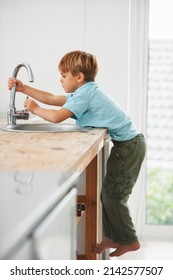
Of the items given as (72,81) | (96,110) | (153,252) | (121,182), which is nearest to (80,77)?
(72,81)

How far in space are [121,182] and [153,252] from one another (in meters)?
1.09

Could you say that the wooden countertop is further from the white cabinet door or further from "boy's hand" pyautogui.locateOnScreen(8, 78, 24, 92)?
"boy's hand" pyautogui.locateOnScreen(8, 78, 24, 92)

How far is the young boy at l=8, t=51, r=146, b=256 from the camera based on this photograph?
2.24 metres

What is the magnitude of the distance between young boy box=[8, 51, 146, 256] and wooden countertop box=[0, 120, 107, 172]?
24 cm

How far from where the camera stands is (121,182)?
2361 millimetres

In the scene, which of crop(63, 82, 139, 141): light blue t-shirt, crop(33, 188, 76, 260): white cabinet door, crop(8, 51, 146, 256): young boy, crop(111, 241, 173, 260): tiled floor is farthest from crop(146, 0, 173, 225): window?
crop(33, 188, 76, 260): white cabinet door

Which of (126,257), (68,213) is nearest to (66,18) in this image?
(126,257)

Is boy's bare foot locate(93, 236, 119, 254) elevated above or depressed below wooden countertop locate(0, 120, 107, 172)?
below

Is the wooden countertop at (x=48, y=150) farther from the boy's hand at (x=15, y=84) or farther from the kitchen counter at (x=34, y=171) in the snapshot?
the boy's hand at (x=15, y=84)

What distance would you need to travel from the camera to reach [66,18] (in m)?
3.31

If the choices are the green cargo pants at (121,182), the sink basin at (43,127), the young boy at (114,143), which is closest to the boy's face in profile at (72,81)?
the young boy at (114,143)

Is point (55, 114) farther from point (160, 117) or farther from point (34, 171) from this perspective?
point (160, 117)

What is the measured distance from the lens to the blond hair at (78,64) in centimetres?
233
